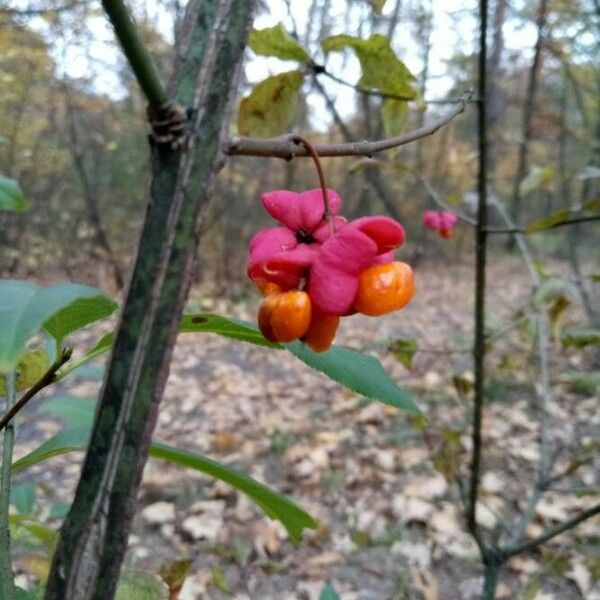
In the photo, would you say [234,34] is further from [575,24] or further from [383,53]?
[575,24]

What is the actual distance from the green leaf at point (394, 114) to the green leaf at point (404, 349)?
0.62 metres

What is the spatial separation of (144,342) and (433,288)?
830 cm

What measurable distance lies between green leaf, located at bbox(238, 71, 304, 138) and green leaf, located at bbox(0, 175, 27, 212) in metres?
0.33

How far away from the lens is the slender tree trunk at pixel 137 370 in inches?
16.7

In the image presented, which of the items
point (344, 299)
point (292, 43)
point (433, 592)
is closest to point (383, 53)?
point (292, 43)

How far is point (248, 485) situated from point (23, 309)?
1.37 ft

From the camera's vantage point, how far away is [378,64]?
894 mm

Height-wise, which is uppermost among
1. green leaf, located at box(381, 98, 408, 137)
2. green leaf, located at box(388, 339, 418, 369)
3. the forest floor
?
green leaf, located at box(381, 98, 408, 137)

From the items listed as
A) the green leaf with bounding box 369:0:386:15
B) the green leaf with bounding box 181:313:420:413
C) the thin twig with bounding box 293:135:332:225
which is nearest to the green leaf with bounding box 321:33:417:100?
the green leaf with bounding box 369:0:386:15

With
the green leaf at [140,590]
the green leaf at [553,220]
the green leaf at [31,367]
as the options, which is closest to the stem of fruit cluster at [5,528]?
the green leaf at [31,367]

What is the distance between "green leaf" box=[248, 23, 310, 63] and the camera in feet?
2.91

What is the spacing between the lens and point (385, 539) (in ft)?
8.30

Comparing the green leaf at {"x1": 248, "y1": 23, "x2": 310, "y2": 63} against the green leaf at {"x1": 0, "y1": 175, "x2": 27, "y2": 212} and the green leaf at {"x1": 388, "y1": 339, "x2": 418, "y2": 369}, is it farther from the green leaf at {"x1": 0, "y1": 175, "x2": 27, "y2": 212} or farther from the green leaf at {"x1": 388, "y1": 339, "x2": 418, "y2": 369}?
the green leaf at {"x1": 388, "y1": 339, "x2": 418, "y2": 369}

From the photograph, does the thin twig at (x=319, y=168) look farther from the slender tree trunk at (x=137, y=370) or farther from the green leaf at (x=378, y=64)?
the green leaf at (x=378, y=64)
